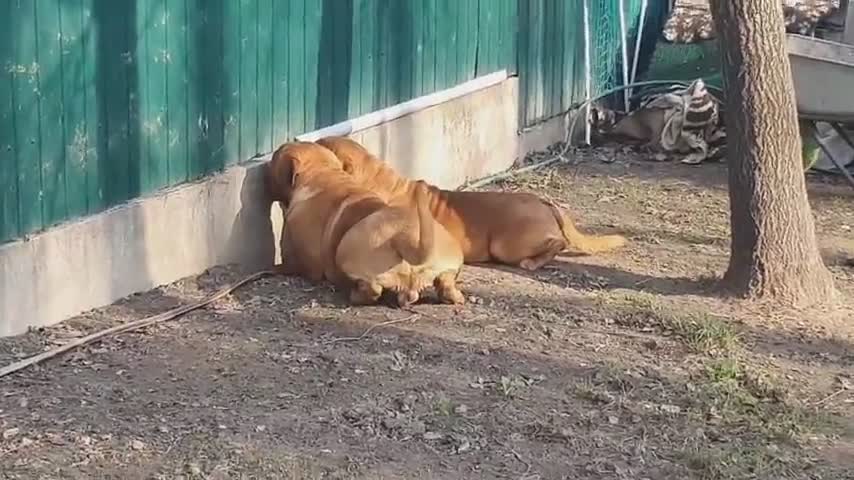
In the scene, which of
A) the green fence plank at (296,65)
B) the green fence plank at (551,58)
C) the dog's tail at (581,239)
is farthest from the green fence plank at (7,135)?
the green fence plank at (551,58)

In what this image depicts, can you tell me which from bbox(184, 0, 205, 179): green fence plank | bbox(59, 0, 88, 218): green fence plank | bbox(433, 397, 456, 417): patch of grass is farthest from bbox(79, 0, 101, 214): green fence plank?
bbox(433, 397, 456, 417): patch of grass

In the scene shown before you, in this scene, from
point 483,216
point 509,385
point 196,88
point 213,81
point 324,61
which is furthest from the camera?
point 324,61

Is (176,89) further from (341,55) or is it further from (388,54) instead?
(388,54)

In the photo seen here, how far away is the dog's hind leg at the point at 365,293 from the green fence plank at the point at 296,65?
135 centimetres

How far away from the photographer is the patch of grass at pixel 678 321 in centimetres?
611

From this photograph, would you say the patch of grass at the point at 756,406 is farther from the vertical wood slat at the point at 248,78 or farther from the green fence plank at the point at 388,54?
the green fence plank at the point at 388,54

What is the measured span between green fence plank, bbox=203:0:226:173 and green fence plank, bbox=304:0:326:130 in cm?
76

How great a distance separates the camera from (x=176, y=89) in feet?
21.5

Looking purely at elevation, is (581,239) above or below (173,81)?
below

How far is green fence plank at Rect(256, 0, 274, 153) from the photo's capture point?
283 inches

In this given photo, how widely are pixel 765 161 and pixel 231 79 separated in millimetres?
2606

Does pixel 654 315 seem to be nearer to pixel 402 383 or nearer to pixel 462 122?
pixel 402 383

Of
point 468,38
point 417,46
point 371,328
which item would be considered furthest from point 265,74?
point 468,38

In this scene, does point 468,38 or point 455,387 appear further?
point 468,38
